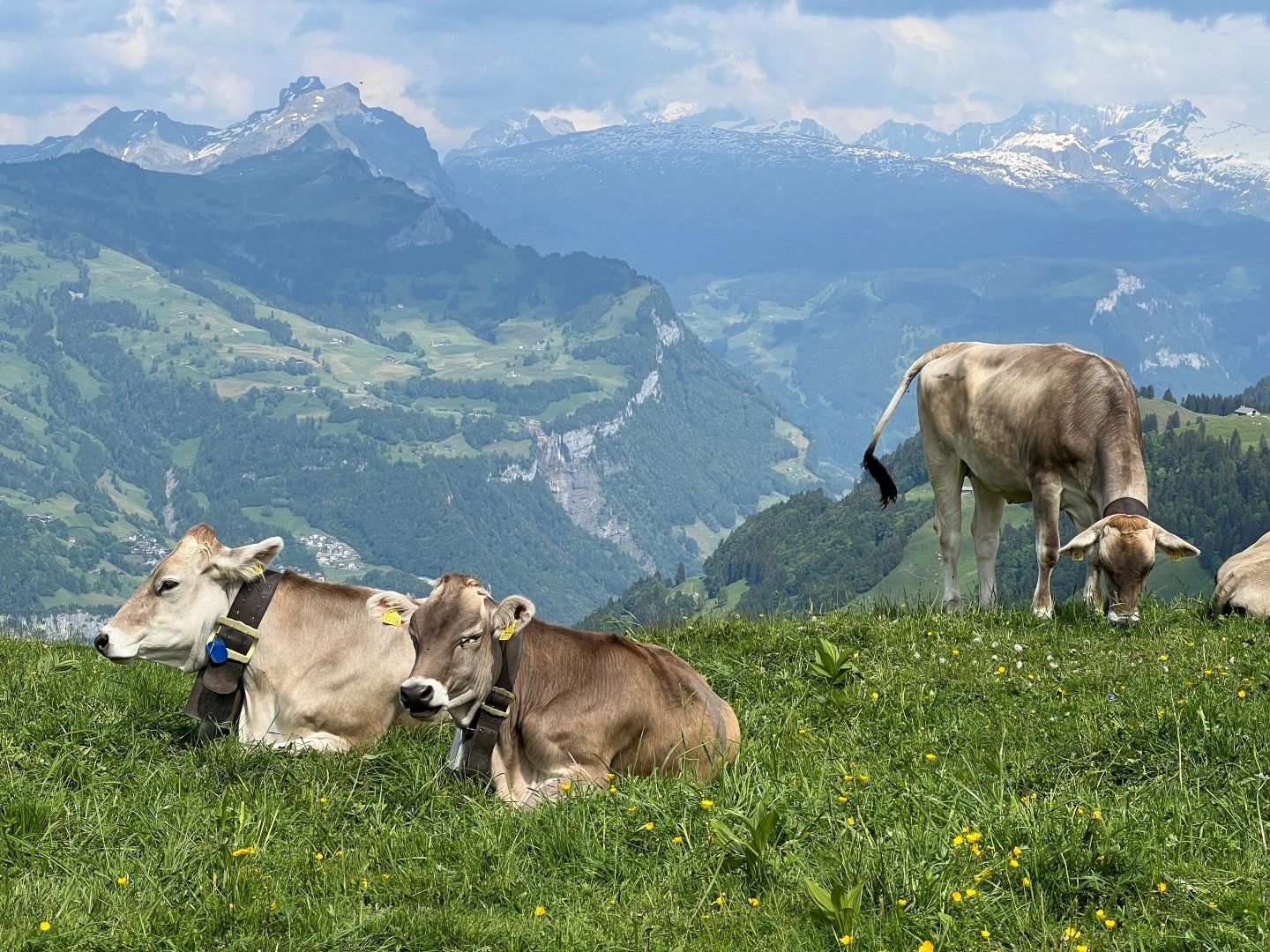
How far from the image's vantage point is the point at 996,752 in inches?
352

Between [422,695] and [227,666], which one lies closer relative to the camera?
[422,695]

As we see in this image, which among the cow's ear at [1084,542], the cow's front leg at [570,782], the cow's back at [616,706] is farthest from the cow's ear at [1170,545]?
the cow's front leg at [570,782]

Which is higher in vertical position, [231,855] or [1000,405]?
[231,855]

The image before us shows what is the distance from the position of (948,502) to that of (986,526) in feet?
2.62

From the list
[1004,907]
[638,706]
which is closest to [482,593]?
[638,706]

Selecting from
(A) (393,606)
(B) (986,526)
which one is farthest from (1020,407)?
(A) (393,606)

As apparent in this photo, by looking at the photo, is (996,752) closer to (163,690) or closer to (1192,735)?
(1192,735)

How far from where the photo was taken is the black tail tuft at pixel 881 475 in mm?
18281

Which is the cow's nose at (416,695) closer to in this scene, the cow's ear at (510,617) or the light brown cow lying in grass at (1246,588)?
the cow's ear at (510,617)

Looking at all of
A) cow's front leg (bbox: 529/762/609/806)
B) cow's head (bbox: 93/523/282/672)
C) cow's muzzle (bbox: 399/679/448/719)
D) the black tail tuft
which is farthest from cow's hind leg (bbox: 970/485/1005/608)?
cow's muzzle (bbox: 399/679/448/719)

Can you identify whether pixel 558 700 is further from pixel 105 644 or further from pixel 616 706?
pixel 105 644

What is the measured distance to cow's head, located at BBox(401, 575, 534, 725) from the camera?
8672 millimetres

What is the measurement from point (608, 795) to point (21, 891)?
11.0 feet

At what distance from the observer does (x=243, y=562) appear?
10.8 meters
